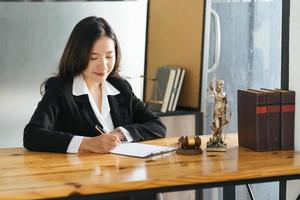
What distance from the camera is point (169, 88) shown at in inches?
145

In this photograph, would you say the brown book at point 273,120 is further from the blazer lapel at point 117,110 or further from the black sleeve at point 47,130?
the black sleeve at point 47,130

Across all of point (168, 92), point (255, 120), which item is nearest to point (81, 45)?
point (255, 120)

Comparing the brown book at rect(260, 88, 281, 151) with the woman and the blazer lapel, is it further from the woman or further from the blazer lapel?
the blazer lapel

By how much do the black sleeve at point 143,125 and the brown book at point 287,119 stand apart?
1.73ft

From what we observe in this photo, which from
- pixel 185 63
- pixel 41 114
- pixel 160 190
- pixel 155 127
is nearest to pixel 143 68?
pixel 185 63

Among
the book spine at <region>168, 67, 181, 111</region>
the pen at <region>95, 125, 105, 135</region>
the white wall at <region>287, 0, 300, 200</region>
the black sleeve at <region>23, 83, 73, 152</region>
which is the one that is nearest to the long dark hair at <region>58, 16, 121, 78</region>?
the black sleeve at <region>23, 83, 73, 152</region>

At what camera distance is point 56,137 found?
2.35 metres

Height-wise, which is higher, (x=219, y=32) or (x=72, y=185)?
(x=219, y=32)

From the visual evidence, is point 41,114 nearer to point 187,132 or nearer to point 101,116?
point 101,116

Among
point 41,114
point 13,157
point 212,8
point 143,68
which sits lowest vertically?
point 13,157

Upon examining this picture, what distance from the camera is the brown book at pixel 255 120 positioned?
2.38m

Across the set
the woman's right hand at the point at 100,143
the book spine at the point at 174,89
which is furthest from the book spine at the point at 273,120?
the book spine at the point at 174,89

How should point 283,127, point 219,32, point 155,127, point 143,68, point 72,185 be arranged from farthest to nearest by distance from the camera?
1. point 143,68
2. point 219,32
3. point 155,127
4. point 283,127
5. point 72,185

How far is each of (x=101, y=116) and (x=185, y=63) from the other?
3.98ft
